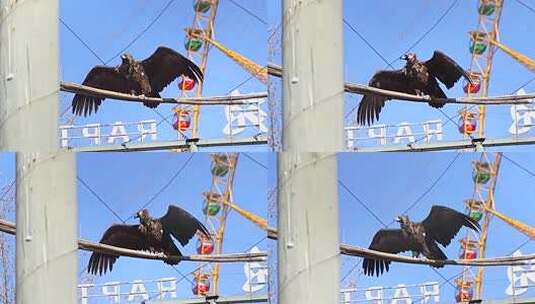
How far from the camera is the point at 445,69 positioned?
2.25 metres

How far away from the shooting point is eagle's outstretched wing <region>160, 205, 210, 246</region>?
2240 mm

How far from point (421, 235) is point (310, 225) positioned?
269 mm

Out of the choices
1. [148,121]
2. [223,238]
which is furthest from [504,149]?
[148,121]

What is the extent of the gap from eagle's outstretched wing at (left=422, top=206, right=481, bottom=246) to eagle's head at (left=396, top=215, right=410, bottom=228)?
0.04m

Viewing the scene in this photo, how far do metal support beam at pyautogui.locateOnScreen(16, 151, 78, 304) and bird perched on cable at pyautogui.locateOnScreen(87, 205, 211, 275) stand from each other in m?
0.07

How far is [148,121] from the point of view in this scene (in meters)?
2.27

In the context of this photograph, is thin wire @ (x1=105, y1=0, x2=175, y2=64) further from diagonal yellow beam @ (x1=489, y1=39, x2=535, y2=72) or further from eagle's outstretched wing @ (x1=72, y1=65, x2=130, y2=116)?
diagonal yellow beam @ (x1=489, y1=39, x2=535, y2=72)

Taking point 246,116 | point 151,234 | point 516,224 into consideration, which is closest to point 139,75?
point 246,116

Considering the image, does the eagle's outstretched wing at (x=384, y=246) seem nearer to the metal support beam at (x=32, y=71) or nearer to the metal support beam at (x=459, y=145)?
the metal support beam at (x=459, y=145)

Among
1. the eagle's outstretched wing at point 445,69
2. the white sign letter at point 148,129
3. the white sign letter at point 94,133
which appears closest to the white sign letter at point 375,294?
the eagle's outstretched wing at point 445,69

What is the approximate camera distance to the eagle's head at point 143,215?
2230 mm

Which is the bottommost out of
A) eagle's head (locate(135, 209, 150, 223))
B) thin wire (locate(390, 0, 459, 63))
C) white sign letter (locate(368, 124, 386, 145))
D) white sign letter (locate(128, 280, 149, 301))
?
white sign letter (locate(128, 280, 149, 301))

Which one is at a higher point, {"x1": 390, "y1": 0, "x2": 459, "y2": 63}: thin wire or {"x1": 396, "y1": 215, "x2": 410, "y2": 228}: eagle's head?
{"x1": 390, "y1": 0, "x2": 459, "y2": 63}: thin wire

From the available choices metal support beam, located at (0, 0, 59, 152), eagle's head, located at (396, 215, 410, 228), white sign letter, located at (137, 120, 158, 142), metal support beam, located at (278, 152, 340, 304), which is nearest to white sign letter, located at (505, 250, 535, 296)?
eagle's head, located at (396, 215, 410, 228)
